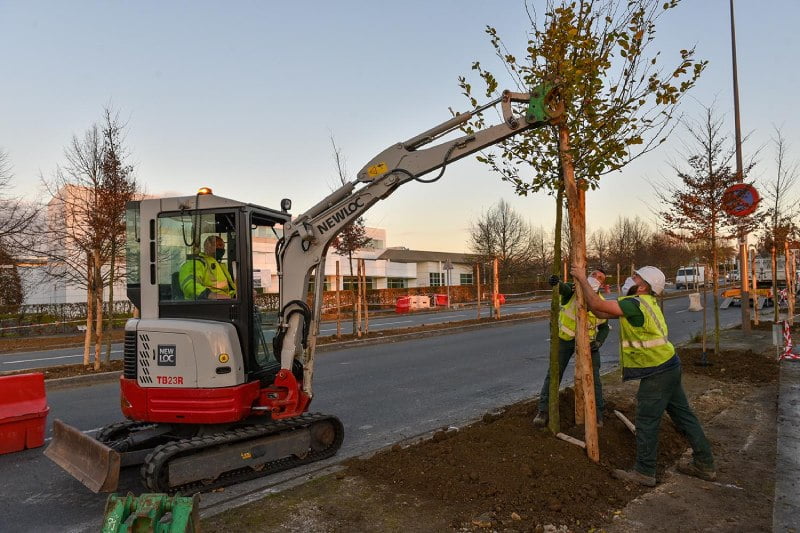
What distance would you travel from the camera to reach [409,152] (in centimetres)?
555

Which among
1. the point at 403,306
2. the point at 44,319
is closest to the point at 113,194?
the point at 44,319

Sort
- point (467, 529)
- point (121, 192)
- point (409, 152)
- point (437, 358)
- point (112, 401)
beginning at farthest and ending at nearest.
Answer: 1. point (437, 358)
2. point (121, 192)
3. point (112, 401)
4. point (409, 152)
5. point (467, 529)

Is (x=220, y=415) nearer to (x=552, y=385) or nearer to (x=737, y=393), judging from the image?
(x=552, y=385)

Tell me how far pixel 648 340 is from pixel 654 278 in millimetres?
521

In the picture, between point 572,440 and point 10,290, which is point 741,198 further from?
point 10,290

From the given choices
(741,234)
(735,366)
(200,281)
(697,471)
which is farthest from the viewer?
(741,234)

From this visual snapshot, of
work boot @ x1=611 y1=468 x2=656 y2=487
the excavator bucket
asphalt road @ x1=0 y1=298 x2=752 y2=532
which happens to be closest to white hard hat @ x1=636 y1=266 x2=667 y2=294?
work boot @ x1=611 y1=468 x2=656 y2=487

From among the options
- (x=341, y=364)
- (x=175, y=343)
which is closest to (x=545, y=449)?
(x=175, y=343)

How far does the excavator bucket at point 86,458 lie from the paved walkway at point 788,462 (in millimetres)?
4773

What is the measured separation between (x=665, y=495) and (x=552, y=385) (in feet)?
4.04

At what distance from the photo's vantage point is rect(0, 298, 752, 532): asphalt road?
4664 millimetres

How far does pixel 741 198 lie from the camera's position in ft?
32.1

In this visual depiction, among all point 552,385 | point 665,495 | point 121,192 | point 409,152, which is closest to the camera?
point 665,495

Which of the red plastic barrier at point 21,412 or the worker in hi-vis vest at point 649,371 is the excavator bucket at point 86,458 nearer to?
the red plastic barrier at point 21,412
